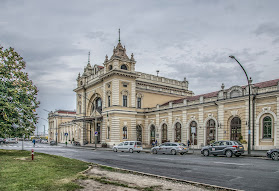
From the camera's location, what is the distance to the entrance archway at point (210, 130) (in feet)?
119

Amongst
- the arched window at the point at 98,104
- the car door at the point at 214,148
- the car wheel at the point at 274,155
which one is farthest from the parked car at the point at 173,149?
the arched window at the point at 98,104

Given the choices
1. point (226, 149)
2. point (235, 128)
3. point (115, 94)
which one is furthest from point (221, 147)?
point (115, 94)

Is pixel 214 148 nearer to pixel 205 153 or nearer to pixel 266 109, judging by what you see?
pixel 205 153

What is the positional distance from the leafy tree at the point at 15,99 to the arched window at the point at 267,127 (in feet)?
79.7

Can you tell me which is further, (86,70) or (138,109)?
(86,70)

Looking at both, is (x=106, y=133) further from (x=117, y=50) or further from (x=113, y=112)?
(x=117, y=50)

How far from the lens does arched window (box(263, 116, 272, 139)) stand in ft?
96.9

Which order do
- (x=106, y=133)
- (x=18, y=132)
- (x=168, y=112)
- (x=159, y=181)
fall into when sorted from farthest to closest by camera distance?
(x=106, y=133) < (x=168, y=112) < (x=18, y=132) < (x=159, y=181)

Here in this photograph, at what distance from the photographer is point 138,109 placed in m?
49.6

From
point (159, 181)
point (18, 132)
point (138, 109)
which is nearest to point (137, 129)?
point (138, 109)

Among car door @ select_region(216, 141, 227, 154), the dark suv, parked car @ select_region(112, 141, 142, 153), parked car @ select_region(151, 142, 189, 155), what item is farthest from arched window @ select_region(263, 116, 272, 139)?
parked car @ select_region(112, 141, 142, 153)

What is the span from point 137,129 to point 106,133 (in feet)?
19.5

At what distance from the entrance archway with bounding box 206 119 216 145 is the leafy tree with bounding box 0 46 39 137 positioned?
23452 mm

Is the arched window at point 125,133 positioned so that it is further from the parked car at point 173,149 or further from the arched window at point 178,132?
the parked car at point 173,149
